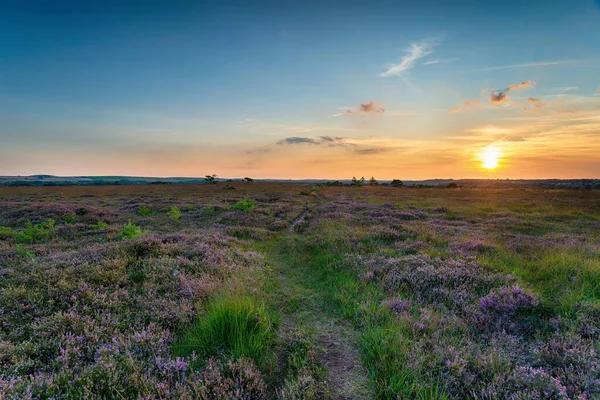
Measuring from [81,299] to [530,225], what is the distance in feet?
76.8

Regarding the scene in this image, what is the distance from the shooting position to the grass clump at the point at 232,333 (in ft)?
15.0

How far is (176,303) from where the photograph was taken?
6.05 metres

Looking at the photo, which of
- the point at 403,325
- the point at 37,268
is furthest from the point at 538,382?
the point at 37,268

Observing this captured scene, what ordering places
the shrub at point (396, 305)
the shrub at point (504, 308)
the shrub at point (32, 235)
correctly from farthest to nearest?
the shrub at point (32, 235) < the shrub at point (396, 305) < the shrub at point (504, 308)

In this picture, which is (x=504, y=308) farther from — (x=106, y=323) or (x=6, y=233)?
(x=6, y=233)

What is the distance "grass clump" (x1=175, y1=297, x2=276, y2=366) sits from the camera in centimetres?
457

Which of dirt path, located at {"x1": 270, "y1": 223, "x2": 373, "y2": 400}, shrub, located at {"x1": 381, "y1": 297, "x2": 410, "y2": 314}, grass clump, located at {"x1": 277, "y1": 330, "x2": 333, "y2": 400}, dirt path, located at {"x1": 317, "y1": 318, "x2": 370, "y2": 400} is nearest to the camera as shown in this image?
grass clump, located at {"x1": 277, "y1": 330, "x2": 333, "y2": 400}

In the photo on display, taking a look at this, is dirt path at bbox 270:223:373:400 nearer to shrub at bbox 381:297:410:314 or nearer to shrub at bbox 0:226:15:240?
shrub at bbox 381:297:410:314

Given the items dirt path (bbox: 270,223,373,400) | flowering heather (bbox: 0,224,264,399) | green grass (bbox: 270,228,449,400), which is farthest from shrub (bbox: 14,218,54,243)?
dirt path (bbox: 270,223,373,400)

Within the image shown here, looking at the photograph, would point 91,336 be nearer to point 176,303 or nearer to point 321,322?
point 176,303

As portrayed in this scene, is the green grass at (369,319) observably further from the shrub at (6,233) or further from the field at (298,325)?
the shrub at (6,233)

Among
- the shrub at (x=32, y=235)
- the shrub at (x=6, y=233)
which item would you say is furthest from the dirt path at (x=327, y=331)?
the shrub at (x=6, y=233)

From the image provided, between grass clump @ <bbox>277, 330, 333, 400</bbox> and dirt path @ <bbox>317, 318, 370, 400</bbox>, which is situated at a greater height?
grass clump @ <bbox>277, 330, 333, 400</bbox>

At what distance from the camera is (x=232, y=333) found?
4875mm
